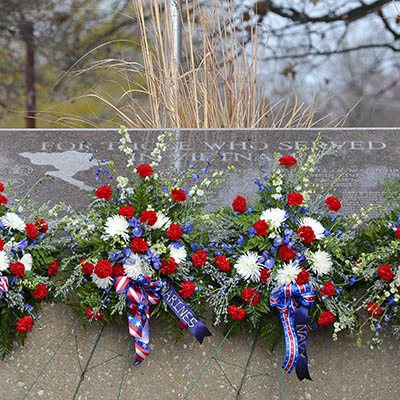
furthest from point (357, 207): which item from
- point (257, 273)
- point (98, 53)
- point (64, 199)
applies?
point (98, 53)

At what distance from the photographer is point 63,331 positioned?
2.18 meters

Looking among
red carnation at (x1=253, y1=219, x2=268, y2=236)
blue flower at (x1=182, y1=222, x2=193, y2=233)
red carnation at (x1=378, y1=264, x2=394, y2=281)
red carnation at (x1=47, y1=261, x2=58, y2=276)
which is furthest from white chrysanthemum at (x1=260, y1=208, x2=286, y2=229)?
red carnation at (x1=47, y1=261, x2=58, y2=276)

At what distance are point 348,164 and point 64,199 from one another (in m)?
1.25

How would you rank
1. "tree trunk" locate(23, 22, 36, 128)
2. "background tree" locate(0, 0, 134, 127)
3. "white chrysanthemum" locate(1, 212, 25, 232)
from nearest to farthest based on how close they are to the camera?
"white chrysanthemum" locate(1, 212, 25, 232)
"tree trunk" locate(23, 22, 36, 128)
"background tree" locate(0, 0, 134, 127)

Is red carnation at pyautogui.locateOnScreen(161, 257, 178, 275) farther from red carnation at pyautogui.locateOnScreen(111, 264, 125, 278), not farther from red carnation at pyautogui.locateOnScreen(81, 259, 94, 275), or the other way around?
red carnation at pyautogui.locateOnScreen(81, 259, 94, 275)

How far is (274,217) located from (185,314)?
1.47 feet

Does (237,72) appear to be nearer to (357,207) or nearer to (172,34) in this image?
(172,34)

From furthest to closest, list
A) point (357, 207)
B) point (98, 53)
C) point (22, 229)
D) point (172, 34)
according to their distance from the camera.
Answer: point (98, 53), point (172, 34), point (357, 207), point (22, 229)

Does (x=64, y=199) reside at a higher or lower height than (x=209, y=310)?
higher

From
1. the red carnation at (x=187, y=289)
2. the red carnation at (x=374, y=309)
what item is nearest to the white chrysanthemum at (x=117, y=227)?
the red carnation at (x=187, y=289)

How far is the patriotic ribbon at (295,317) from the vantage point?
2.03 metres

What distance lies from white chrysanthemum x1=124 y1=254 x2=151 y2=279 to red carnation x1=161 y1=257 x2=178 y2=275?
2.0 inches

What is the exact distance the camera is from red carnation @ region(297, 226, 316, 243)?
2010 mm

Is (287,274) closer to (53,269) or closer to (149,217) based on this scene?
(149,217)
